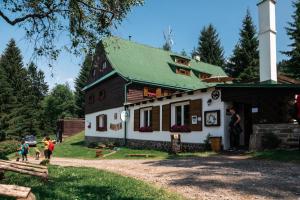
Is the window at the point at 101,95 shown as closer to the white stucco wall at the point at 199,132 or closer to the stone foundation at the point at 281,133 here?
the white stucco wall at the point at 199,132

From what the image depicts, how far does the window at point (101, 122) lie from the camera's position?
2892 cm

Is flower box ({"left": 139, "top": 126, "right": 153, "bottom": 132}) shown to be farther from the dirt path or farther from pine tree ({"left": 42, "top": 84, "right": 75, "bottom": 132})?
pine tree ({"left": 42, "top": 84, "right": 75, "bottom": 132})

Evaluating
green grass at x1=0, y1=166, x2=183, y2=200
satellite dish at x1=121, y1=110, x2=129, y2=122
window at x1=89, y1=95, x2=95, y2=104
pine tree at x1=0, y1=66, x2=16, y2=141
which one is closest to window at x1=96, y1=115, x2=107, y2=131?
window at x1=89, y1=95, x2=95, y2=104

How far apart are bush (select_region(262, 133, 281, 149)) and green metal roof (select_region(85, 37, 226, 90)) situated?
13315mm

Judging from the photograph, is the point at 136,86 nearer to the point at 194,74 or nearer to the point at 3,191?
the point at 194,74

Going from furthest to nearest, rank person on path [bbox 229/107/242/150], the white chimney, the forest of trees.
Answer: the forest of trees → the white chimney → person on path [bbox 229/107/242/150]

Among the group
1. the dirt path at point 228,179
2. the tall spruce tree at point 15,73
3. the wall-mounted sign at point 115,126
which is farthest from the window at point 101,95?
the tall spruce tree at point 15,73

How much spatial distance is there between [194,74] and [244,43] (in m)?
13.8

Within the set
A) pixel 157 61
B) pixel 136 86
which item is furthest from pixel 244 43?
pixel 136 86

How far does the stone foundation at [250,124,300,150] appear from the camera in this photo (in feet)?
43.7

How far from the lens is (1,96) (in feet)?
151

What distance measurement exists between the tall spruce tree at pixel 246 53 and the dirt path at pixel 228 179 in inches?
1303

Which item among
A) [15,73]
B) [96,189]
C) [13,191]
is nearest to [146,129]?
[96,189]

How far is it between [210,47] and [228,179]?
4913 cm
